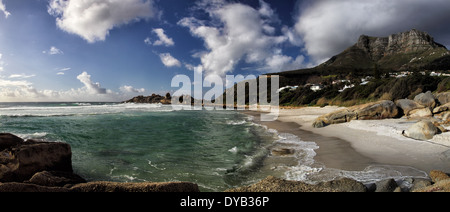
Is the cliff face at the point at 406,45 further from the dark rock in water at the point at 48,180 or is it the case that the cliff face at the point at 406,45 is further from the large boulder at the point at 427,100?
the dark rock in water at the point at 48,180

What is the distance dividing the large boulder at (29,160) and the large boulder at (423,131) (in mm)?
15898

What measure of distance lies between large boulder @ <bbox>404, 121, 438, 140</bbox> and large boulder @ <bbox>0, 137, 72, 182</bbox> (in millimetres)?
15898

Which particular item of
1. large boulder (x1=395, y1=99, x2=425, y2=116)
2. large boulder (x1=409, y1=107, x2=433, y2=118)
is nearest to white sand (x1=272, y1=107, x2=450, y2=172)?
large boulder (x1=409, y1=107, x2=433, y2=118)

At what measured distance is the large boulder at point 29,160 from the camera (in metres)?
6.08

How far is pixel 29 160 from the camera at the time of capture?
21.3 feet

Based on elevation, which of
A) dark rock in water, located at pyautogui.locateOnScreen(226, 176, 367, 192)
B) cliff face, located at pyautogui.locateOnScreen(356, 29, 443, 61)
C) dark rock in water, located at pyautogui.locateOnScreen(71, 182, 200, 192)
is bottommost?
dark rock in water, located at pyautogui.locateOnScreen(226, 176, 367, 192)

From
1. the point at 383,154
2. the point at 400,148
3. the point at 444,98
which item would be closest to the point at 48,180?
the point at 383,154

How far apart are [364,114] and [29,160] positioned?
71.6ft

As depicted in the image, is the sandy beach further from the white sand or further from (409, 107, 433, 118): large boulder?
(409, 107, 433, 118): large boulder

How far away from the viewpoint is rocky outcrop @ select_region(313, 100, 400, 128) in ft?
59.4

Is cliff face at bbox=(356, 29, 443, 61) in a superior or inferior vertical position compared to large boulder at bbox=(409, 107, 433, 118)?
superior
